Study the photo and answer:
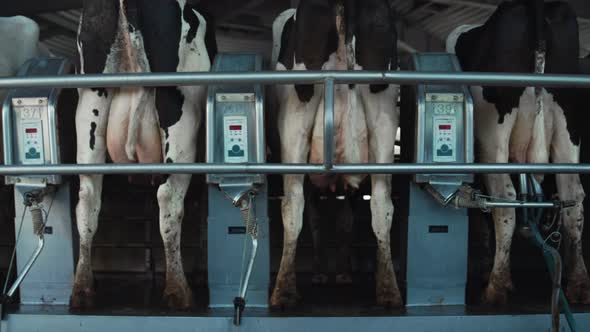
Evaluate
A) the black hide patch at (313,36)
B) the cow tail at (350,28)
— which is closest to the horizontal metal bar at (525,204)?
the cow tail at (350,28)

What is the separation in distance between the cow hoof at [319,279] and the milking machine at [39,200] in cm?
141

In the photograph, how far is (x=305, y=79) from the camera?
2471 mm

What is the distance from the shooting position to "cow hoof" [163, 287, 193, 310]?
10.2ft

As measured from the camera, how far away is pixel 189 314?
292cm

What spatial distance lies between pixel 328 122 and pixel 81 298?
5.32ft

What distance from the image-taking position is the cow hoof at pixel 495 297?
318cm

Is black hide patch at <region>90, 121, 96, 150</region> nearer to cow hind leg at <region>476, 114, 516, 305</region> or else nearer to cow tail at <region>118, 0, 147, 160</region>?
cow tail at <region>118, 0, 147, 160</region>

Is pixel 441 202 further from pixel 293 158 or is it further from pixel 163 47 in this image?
pixel 163 47

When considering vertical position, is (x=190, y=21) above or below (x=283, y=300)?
above

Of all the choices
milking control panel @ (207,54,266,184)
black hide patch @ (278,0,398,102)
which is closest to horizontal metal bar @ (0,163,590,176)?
milking control panel @ (207,54,266,184)

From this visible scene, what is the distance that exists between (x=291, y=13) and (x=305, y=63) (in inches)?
31.2

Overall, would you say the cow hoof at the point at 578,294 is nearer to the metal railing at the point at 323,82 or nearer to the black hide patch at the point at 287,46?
the metal railing at the point at 323,82

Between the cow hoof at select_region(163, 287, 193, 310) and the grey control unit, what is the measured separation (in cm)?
114

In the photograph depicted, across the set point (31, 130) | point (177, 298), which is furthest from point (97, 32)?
point (177, 298)
